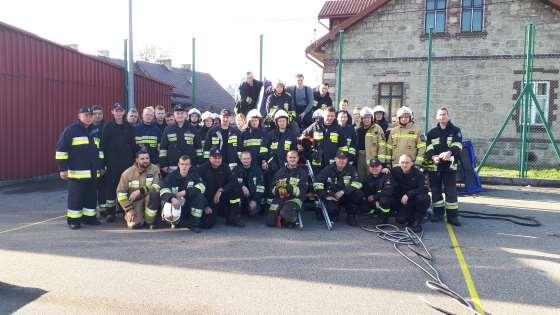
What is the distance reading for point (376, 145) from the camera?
7684mm

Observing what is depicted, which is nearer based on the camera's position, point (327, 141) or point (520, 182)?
point (327, 141)

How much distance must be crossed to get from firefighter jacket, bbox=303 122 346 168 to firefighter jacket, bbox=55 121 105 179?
11.9 ft

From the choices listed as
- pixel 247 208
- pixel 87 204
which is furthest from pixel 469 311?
pixel 87 204

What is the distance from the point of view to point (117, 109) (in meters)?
7.22

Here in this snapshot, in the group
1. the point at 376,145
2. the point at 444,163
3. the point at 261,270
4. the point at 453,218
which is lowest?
the point at 261,270

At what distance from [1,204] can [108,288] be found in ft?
19.4

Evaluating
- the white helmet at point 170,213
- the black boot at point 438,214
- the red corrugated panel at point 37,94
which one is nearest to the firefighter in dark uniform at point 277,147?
the white helmet at point 170,213

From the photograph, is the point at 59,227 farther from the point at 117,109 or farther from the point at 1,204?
the point at 1,204

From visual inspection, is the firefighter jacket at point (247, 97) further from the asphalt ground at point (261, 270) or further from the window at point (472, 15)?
the window at point (472, 15)

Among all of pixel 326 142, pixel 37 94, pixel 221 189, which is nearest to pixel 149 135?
pixel 221 189

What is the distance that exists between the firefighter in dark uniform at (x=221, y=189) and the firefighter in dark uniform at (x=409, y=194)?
2499 mm

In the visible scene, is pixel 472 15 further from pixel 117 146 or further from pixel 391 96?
pixel 117 146

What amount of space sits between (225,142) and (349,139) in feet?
7.09

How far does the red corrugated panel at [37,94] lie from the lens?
11.3 meters
